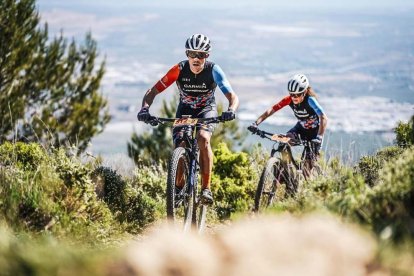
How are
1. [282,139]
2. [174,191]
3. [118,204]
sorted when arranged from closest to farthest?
[174,191] → [282,139] → [118,204]

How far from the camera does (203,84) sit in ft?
22.9

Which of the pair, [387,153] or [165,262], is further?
[387,153]

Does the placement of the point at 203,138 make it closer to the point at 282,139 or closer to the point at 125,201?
the point at 282,139

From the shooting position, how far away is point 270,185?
23.6 feet

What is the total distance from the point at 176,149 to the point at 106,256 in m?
3.14

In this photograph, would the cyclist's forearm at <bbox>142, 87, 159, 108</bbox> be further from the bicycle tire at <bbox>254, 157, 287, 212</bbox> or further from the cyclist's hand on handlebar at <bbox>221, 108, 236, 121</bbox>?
the bicycle tire at <bbox>254, 157, 287, 212</bbox>

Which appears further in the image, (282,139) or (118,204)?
(118,204)

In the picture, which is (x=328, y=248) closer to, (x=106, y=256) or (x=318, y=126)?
(x=106, y=256)

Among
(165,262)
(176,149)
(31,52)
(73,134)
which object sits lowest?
(73,134)

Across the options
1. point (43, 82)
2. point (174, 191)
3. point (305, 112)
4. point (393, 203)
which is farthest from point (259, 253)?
point (43, 82)

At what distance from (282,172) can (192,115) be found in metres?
1.32

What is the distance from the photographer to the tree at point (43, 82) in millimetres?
25656

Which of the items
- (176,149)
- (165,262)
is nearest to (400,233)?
(165,262)

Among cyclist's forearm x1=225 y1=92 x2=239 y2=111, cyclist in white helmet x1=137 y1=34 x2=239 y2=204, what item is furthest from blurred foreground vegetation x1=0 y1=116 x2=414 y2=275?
cyclist's forearm x1=225 y1=92 x2=239 y2=111
